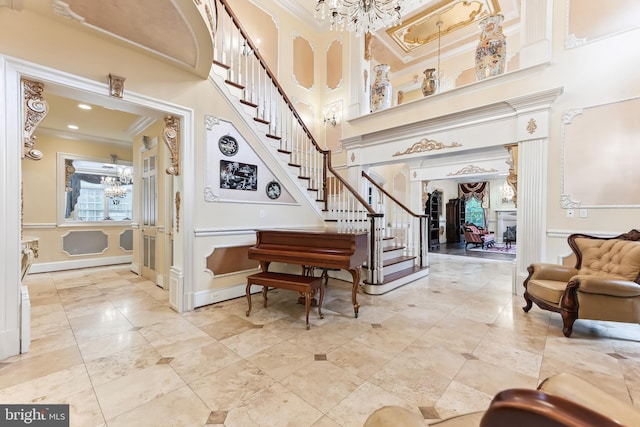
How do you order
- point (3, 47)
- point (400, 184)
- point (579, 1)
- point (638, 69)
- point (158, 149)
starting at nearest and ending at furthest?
point (3, 47) < point (638, 69) < point (579, 1) < point (158, 149) < point (400, 184)

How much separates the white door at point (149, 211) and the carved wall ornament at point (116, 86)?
2179 mm

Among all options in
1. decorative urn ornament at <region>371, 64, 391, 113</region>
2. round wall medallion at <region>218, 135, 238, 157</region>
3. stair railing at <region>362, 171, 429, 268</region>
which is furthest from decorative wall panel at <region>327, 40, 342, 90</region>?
round wall medallion at <region>218, 135, 238, 157</region>

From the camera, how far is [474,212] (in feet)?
41.2

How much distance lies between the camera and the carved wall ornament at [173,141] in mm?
3237

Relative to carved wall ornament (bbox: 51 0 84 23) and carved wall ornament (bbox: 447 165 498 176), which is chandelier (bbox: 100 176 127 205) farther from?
carved wall ornament (bbox: 447 165 498 176)

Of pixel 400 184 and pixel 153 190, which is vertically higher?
pixel 400 184

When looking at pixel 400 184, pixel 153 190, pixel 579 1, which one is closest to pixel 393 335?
pixel 153 190

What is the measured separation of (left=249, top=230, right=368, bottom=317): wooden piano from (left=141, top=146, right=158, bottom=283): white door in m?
2.58

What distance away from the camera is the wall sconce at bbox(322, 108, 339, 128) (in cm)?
632

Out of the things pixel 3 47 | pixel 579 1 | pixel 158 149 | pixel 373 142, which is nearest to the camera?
pixel 3 47

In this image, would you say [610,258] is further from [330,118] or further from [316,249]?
[330,118]

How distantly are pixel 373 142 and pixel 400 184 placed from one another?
11.6ft

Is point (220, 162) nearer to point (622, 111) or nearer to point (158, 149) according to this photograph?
point (158, 149)

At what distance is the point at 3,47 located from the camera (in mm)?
2182
